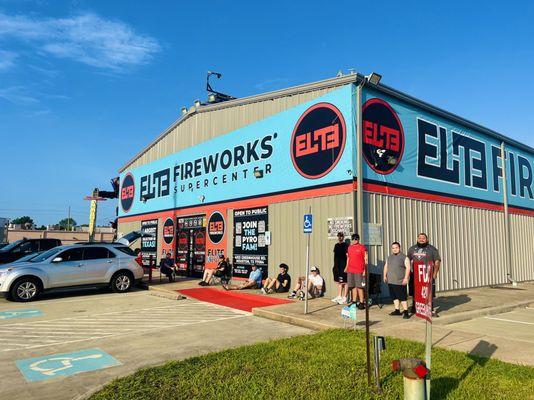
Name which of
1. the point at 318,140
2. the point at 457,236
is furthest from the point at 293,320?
the point at 457,236

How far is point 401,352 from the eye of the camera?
6.60m

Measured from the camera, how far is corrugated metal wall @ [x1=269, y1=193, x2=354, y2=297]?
1294 cm

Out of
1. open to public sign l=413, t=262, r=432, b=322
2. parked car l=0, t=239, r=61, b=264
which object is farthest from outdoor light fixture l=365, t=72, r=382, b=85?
parked car l=0, t=239, r=61, b=264

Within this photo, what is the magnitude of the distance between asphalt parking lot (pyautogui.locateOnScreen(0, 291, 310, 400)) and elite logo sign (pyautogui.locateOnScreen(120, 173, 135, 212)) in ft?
50.1

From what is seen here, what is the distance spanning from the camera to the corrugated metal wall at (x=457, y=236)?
1356 cm

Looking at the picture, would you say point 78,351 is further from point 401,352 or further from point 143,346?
point 401,352

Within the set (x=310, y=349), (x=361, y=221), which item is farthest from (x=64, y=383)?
(x=361, y=221)

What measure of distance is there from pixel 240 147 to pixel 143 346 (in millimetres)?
11336

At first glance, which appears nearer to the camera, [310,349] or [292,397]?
[292,397]

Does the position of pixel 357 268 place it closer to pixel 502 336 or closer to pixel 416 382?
pixel 502 336

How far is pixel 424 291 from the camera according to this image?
4.78 meters

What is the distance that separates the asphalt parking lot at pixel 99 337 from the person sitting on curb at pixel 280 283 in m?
2.43

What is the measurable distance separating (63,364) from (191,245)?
14.1 metres

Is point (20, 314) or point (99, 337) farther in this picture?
point (20, 314)
